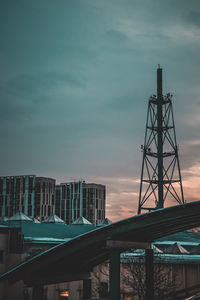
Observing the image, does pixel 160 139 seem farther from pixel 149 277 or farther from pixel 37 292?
pixel 37 292

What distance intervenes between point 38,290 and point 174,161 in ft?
97.4

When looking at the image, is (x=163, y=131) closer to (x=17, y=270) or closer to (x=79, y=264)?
(x=79, y=264)

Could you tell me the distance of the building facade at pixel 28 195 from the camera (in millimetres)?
154000

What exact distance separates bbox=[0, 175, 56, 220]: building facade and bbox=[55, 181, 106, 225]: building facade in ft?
25.3

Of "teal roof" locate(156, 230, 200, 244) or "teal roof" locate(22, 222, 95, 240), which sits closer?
"teal roof" locate(22, 222, 95, 240)

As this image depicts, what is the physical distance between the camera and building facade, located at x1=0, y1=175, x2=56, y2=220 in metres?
154

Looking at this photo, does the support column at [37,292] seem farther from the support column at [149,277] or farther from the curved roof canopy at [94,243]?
the support column at [149,277]

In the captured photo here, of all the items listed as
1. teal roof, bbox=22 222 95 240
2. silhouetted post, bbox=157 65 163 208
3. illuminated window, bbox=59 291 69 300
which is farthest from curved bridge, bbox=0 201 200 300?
teal roof, bbox=22 222 95 240

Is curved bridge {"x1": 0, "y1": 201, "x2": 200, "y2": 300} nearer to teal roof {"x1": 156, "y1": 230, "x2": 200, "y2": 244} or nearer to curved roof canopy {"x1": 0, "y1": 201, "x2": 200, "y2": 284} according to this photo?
curved roof canopy {"x1": 0, "y1": 201, "x2": 200, "y2": 284}

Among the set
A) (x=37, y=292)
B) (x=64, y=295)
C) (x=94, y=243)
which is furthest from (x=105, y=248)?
(x=64, y=295)

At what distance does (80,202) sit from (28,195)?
2310 cm

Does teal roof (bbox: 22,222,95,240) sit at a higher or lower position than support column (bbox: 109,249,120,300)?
higher

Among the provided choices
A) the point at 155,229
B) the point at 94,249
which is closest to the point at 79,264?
the point at 94,249

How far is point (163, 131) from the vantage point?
52.7m
